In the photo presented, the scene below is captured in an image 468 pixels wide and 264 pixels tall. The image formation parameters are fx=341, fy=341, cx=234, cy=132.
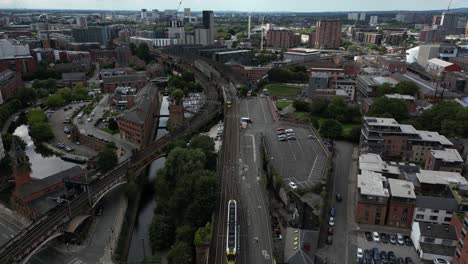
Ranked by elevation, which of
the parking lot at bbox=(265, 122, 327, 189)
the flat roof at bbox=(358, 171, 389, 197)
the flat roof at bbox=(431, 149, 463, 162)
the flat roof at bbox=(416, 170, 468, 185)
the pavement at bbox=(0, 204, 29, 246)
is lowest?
the pavement at bbox=(0, 204, 29, 246)

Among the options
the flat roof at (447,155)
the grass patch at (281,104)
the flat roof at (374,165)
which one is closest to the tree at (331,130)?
the flat roof at (374,165)

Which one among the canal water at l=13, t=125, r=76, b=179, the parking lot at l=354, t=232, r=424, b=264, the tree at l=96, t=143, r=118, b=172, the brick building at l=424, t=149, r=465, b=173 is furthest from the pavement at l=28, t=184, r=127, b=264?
the brick building at l=424, t=149, r=465, b=173

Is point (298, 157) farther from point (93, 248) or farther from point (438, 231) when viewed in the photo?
point (93, 248)

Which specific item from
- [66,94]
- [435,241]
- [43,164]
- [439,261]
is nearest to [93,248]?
[43,164]

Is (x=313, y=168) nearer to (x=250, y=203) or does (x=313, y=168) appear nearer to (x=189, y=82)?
(x=250, y=203)

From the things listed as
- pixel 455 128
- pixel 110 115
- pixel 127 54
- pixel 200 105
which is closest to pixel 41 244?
pixel 110 115

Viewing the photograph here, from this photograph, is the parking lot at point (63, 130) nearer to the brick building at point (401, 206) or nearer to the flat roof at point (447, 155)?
the brick building at point (401, 206)

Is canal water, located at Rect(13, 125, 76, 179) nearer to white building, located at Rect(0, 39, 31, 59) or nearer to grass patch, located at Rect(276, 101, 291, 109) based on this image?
grass patch, located at Rect(276, 101, 291, 109)
